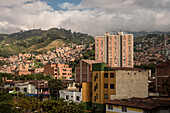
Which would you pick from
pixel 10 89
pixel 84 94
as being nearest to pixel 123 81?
pixel 84 94

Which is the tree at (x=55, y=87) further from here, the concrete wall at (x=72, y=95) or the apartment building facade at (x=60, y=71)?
the apartment building facade at (x=60, y=71)

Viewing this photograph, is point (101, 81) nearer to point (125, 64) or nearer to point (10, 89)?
point (10, 89)

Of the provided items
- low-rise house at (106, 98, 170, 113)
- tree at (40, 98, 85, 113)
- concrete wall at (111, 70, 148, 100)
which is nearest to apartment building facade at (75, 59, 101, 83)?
concrete wall at (111, 70, 148, 100)

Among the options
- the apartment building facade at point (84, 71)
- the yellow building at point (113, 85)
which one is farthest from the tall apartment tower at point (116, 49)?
the yellow building at point (113, 85)

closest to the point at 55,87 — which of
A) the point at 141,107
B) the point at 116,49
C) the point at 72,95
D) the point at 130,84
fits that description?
the point at 72,95

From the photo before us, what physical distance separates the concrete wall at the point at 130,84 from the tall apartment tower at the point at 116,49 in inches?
3427

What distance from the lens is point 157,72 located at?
56.9m

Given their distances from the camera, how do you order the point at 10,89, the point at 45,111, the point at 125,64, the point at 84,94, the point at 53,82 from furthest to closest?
the point at 125,64
the point at 10,89
the point at 53,82
the point at 84,94
the point at 45,111

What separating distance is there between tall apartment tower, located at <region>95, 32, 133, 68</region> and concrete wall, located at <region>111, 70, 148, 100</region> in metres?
87.0

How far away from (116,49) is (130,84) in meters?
93.2

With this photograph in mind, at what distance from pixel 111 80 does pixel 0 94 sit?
27359mm

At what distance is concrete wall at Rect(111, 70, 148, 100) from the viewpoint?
48156mm

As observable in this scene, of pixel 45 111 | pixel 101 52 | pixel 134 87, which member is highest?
pixel 101 52

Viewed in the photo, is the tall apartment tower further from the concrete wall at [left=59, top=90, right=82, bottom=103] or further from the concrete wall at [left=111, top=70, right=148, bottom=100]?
the concrete wall at [left=111, top=70, right=148, bottom=100]
